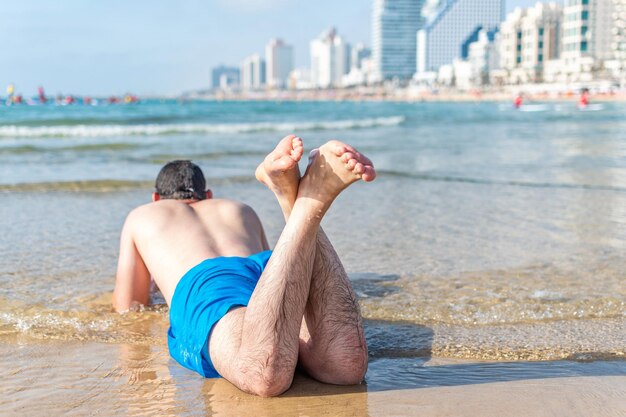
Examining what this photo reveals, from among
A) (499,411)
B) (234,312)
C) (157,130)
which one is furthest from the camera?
(157,130)

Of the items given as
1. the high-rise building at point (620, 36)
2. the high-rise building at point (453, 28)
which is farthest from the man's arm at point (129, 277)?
the high-rise building at point (453, 28)

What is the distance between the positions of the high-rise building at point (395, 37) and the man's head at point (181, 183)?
152m

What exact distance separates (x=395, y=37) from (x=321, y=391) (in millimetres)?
159010

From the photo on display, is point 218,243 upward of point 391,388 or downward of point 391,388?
upward

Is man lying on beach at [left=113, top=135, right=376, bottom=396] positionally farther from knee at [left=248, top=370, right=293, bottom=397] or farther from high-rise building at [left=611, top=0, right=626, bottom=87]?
high-rise building at [left=611, top=0, right=626, bottom=87]

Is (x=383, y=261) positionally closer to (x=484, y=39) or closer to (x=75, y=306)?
(x=75, y=306)

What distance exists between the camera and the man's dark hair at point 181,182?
3568mm

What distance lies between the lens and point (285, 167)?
2.35 metres

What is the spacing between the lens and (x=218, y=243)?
10.4ft

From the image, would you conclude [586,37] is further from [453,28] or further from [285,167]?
[285,167]

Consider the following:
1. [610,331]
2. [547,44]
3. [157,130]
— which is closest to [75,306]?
[610,331]

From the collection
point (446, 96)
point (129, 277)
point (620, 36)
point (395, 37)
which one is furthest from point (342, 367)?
point (395, 37)

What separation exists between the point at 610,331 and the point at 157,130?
68.6 feet

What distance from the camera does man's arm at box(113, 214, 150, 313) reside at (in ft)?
11.1
